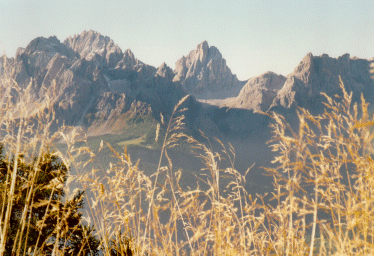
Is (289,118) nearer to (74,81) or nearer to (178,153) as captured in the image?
(178,153)

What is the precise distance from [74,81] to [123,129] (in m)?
59.5

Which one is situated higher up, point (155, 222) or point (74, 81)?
point (74, 81)

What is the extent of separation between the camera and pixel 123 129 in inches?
6909

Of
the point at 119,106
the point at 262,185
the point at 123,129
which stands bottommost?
the point at 262,185

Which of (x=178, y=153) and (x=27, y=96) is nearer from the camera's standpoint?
(x=27, y=96)

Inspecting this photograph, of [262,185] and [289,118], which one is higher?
[289,118]

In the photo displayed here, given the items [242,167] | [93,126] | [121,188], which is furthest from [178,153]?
[121,188]

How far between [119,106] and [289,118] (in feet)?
427

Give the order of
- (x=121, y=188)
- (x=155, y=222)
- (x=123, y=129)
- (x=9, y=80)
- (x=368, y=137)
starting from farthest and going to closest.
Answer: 1. (x=123, y=129)
2. (x=121, y=188)
3. (x=155, y=222)
4. (x=9, y=80)
5. (x=368, y=137)

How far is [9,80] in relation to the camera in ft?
5.35

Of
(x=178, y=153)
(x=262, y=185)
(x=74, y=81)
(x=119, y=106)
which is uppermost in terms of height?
(x=74, y=81)

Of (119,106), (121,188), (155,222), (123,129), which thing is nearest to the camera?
(155,222)

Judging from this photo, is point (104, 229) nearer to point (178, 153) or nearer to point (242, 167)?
point (178, 153)

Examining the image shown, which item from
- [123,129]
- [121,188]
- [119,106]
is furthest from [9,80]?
[119,106]
